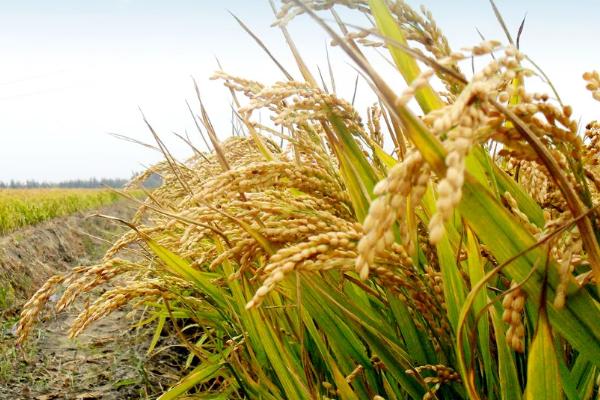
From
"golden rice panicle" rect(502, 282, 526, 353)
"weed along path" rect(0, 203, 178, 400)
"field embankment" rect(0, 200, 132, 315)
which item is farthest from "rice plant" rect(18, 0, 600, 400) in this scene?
"field embankment" rect(0, 200, 132, 315)

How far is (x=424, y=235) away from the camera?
1427 mm

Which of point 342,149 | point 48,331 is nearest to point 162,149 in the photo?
point 342,149

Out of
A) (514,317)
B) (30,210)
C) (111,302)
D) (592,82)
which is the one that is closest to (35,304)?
(111,302)

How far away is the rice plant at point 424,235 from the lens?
66 cm

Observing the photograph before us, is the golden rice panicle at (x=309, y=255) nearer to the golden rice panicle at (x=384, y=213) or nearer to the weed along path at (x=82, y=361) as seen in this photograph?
the golden rice panicle at (x=384, y=213)

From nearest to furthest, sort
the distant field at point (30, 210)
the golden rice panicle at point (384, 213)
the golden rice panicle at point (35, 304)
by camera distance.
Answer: the golden rice panicle at point (384, 213) < the golden rice panicle at point (35, 304) < the distant field at point (30, 210)

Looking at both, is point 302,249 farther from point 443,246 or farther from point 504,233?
point 443,246

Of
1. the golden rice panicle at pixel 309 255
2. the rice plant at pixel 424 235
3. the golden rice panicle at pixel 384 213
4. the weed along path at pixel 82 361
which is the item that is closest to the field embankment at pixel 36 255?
the weed along path at pixel 82 361

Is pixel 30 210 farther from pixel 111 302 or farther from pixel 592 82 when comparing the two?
pixel 592 82

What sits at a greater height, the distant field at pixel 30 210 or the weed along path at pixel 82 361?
the distant field at pixel 30 210

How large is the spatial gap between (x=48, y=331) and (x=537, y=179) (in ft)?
14.6

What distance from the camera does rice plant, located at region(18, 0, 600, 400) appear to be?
0.66 metres

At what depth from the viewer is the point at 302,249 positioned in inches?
33.4

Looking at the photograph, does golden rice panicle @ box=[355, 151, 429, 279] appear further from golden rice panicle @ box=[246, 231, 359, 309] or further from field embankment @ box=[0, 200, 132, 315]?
field embankment @ box=[0, 200, 132, 315]
